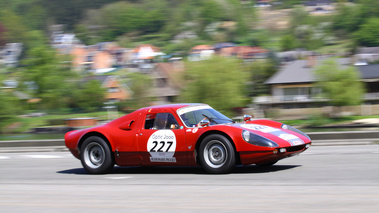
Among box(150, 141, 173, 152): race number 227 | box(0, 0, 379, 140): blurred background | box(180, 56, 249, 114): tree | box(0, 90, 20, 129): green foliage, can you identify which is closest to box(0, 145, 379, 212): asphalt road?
box(150, 141, 173, 152): race number 227

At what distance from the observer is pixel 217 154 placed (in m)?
7.94

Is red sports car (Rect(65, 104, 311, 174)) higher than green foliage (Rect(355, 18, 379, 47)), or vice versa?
green foliage (Rect(355, 18, 379, 47))

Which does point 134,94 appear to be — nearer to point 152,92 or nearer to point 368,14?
point 152,92

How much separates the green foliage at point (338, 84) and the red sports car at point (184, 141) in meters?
47.0

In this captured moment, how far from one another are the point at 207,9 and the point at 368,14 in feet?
200

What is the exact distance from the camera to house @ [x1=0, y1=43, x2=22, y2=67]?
562ft

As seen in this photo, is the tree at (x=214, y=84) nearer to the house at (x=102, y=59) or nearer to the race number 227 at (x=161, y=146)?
the race number 227 at (x=161, y=146)

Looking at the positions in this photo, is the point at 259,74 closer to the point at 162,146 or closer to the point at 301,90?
the point at 301,90

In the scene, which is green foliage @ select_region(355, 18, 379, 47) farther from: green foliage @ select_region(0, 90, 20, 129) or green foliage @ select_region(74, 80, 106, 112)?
green foliage @ select_region(0, 90, 20, 129)

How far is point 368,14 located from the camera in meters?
179

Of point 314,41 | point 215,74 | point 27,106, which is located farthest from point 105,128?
point 314,41

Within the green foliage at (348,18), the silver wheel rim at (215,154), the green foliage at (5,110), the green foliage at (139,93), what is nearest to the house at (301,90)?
the green foliage at (139,93)

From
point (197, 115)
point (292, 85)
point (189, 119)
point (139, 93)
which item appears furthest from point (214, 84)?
point (189, 119)
